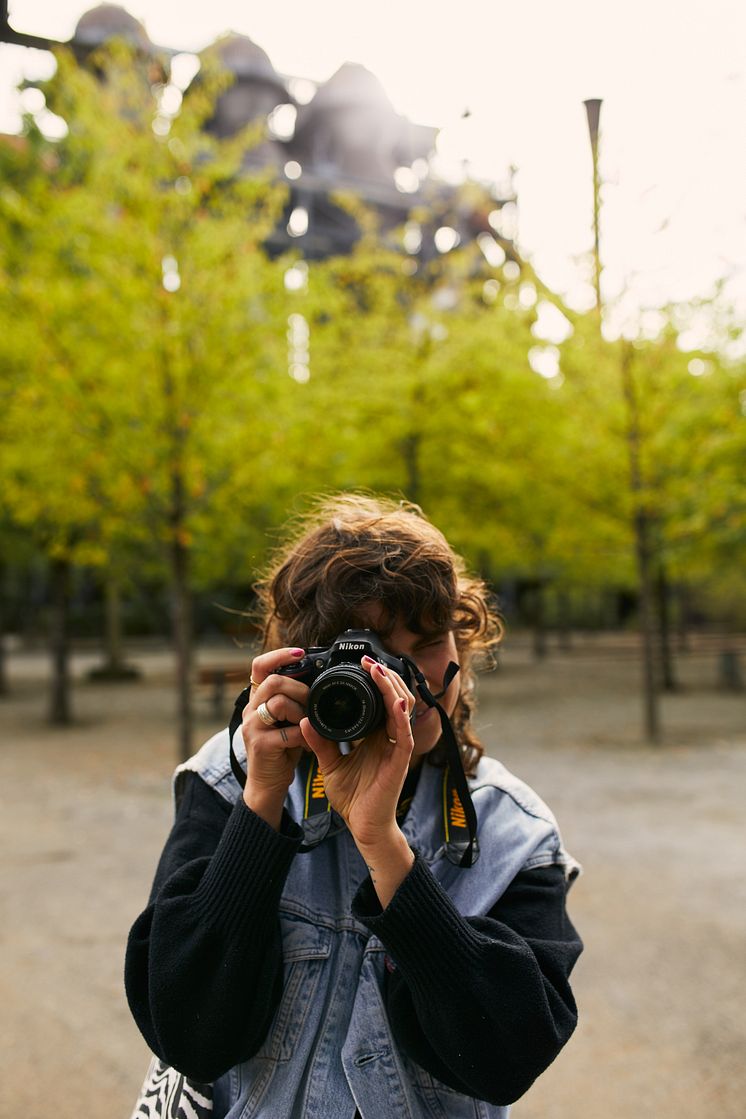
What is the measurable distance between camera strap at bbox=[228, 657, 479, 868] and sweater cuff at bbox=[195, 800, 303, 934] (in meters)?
0.09

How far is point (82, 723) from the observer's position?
13125mm

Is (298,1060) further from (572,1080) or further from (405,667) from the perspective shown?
(572,1080)

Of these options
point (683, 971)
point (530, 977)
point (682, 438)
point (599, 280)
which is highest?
point (599, 280)

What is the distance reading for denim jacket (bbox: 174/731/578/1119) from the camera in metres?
1.41

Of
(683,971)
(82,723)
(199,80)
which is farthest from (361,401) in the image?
(683,971)

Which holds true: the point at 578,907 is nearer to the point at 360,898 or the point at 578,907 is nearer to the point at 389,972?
the point at 389,972

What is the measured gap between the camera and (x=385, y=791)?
1379mm

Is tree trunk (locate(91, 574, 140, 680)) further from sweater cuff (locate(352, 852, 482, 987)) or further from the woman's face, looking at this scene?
sweater cuff (locate(352, 852, 482, 987))

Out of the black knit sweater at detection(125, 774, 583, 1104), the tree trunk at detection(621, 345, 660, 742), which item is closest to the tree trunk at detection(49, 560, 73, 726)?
the tree trunk at detection(621, 345, 660, 742)

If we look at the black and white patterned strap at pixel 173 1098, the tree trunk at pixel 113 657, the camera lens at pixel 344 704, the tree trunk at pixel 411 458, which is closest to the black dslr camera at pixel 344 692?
the camera lens at pixel 344 704

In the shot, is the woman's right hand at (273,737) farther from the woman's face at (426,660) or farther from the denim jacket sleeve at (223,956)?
the woman's face at (426,660)

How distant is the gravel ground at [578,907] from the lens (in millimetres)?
3354

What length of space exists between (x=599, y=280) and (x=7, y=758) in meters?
7.89

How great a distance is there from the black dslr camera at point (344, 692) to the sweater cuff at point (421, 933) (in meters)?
0.23
